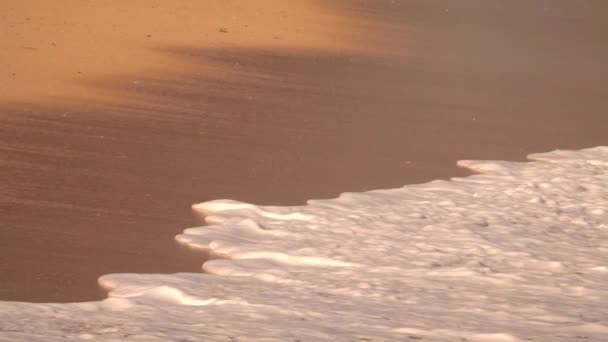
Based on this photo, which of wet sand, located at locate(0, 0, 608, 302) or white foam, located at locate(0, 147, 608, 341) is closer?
white foam, located at locate(0, 147, 608, 341)

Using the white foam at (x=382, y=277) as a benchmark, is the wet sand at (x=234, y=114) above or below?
above

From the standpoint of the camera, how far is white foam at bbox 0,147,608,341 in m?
5.78

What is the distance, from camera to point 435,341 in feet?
18.7

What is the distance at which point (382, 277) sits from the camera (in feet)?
22.2

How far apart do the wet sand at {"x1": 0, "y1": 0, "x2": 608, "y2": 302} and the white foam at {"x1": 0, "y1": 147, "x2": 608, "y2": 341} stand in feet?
0.83

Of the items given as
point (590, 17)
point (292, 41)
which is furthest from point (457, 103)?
point (590, 17)

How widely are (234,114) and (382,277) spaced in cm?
368

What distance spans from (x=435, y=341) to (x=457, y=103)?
5.99m

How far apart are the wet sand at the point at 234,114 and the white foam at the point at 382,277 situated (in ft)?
0.83

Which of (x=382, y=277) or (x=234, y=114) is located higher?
(x=234, y=114)

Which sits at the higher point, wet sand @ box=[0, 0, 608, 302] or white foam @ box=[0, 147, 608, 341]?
wet sand @ box=[0, 0, 608, 302]

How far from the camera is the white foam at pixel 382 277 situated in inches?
227

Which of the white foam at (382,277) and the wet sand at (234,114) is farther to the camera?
the wet sand at (234,114)

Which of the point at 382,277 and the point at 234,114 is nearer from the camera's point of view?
the point at 382,277
